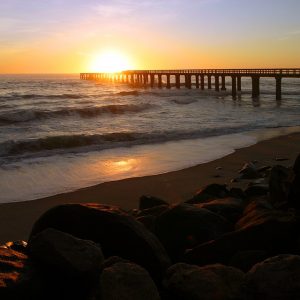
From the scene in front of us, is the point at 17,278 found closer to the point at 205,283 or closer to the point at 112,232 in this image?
the point at 112,232

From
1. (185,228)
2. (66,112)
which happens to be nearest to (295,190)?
(185,228)

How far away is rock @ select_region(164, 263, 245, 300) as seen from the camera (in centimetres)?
318

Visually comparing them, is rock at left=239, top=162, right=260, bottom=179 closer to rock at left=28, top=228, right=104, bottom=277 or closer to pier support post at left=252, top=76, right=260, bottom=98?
rock at left=28, top=228, right=104, bottom=277

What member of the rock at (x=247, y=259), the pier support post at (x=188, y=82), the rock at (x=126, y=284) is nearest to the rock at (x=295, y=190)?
the rock at (x=247, y=259)

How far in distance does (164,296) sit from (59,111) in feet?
86.8

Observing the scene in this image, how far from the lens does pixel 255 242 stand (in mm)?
4027

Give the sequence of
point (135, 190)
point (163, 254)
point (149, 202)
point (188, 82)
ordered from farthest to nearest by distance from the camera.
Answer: point (188, 82) < point (135, 190) < point (149, 202) < point (163, 254)

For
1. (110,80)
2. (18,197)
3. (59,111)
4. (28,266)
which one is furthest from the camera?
(110,80)

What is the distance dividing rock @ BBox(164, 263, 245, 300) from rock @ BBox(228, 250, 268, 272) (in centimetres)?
41

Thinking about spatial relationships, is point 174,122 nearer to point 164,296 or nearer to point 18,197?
point 18,197

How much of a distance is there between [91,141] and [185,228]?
12.3m

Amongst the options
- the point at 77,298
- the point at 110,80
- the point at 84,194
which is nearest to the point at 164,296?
the point at 77,298

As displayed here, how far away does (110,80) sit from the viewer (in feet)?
293

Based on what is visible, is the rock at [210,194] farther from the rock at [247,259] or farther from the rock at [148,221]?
the rock at [247,259]
